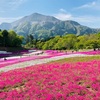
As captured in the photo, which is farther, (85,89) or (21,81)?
(21,81)

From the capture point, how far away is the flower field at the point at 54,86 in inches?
643

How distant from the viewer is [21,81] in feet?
66.1

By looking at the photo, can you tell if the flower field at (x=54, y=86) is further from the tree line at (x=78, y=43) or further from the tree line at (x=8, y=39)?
the tree line at (x=8, y=39)

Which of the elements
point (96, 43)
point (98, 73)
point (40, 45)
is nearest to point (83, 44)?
point (96, 43)

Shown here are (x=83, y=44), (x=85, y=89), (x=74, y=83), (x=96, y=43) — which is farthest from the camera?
(x=83, y=44)

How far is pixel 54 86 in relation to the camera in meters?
18.0

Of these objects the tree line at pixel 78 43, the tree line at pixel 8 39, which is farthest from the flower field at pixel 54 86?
the tree line at pixel 8 39

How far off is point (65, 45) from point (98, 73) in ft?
372

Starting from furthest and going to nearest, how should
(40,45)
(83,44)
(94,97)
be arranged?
(40,45)
(83,44)
(94,97)

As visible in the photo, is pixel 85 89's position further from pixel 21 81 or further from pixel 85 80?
pixel 21 81

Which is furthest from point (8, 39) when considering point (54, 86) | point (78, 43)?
point (54, 86)

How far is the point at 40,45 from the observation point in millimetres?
185250

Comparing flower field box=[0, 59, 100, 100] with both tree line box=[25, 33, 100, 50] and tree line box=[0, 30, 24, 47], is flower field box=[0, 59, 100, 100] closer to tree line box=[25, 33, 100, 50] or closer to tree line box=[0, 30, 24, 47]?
tree line box=[25, 33, 100, 50]

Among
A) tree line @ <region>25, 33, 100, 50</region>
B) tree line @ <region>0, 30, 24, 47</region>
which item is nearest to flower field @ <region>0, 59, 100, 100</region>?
tree line @ <region>25, 33, 100, 50</region>
